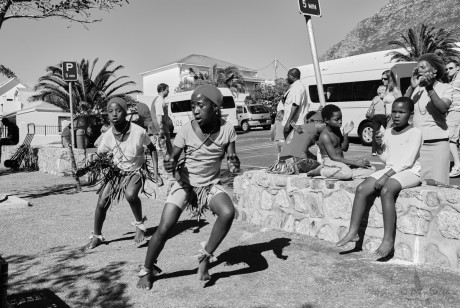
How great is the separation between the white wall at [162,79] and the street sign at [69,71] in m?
49.3

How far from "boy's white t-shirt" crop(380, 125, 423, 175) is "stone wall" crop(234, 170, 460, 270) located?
238mm

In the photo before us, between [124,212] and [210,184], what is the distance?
3674mm

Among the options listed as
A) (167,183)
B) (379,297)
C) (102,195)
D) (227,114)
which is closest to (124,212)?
(167,183)

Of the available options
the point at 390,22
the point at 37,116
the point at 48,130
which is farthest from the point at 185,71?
the point at 390,22

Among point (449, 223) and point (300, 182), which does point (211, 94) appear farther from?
point (449, 223)

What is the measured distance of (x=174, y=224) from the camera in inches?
151

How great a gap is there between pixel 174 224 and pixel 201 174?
0.49 m

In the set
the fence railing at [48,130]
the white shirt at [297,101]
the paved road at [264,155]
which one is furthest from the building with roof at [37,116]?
the white shirt at [297,101]

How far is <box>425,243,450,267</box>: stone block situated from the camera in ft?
13.3

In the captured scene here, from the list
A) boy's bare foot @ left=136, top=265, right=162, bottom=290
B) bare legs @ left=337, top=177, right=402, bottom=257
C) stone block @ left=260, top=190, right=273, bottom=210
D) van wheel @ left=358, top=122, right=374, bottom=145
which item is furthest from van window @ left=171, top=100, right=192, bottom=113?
boy's bare foot @ left=136, top=265, right=162, bottom=290

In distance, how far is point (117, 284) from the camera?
3.99m

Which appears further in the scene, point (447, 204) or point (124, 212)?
point (124, 212)

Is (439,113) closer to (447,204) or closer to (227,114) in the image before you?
(447,204)

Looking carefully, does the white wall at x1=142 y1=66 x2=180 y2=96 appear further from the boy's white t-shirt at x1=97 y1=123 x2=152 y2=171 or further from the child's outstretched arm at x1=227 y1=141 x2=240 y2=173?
the child's outstretched arm at x1=227 y1=141 x2=240 y2=173
